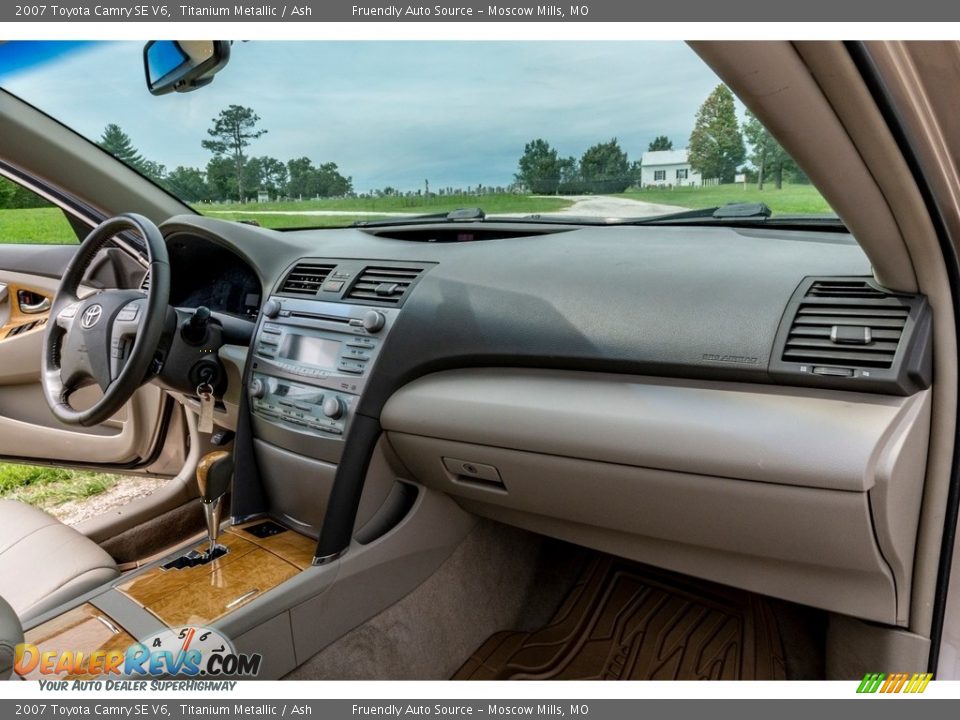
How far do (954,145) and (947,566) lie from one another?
0.76m

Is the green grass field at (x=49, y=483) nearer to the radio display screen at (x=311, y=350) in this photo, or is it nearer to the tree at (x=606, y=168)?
the radio display screen at (x=311, y=350)

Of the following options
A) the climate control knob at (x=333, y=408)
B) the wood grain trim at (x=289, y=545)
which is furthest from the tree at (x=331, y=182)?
the wood grain trim at (x=289, y=545)

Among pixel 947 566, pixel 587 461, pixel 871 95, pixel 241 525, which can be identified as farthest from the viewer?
pixel 241 525

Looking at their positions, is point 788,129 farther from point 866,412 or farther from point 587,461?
point 587,461

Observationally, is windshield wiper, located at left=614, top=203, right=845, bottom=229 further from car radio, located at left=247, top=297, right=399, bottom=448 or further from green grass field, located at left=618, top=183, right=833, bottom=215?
car radio, located at left=247, top=297, right=399, bottom=448

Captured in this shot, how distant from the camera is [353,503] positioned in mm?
1727

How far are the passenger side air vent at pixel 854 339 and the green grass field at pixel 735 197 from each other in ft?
0.77

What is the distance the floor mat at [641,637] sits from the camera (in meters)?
1.80

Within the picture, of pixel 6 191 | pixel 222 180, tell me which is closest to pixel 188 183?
pixel 222 180

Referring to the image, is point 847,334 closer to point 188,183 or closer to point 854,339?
point 854,339

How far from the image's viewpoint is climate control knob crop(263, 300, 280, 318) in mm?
1979

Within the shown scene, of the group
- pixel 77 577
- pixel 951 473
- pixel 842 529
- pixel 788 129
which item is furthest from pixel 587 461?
pixel 77 577

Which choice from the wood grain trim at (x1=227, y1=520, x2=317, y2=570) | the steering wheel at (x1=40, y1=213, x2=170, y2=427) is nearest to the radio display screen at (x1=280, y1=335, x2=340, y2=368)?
the steering wheel at (x1=40, y1=213, x2=170, y2=427)

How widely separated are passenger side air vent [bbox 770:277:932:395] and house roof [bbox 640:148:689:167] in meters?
0.55
